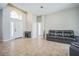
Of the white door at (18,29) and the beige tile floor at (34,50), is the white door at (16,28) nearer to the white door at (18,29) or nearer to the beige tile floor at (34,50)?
the white door at (18,29)

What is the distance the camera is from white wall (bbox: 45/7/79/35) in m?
9.55

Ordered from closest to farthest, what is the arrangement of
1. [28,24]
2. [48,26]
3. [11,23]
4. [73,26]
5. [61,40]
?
1. [61,40]
2. [73,26]
3. [11,23]
4. [48,26]
5. [28,24]

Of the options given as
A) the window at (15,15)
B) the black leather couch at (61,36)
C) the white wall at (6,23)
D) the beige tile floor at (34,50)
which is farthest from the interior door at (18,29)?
the beige tile floor at (34,50)

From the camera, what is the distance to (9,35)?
32.2ft

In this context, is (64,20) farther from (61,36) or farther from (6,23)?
(6,23)

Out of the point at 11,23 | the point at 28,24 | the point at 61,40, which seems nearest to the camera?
the point at 61,40

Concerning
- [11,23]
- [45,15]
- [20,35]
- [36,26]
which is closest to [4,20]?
[11,23]

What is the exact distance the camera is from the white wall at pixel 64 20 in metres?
9.55

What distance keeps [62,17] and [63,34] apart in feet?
5.42

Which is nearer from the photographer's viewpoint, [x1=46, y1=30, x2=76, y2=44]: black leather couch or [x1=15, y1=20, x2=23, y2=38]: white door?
[x1=46, y1=30, x2=76, y2=44]: black leather couch

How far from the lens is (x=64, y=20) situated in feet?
34.2

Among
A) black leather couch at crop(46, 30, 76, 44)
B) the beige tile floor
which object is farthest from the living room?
the beige tile floor

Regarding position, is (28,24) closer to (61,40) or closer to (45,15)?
(45,15)

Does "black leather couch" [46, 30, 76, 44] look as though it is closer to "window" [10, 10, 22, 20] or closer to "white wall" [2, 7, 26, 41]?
"white wall" [2, 7, 26, 41]
